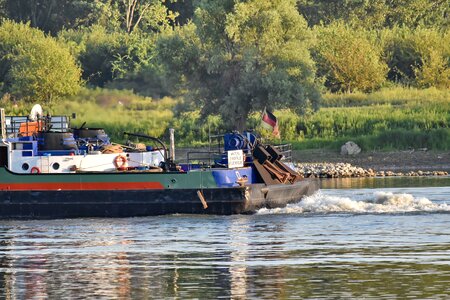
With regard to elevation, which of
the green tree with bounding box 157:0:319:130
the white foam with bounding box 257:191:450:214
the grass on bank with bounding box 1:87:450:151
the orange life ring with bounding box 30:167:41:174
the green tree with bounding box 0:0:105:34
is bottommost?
the white foam with bounding box 257:191:450:214

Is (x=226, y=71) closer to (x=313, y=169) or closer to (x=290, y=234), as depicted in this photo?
(x=313, y=169)

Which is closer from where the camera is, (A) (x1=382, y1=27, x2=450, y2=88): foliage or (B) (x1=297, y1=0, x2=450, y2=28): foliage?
(A) (x1=382, y1=27, x2=450, y2=88): foliage

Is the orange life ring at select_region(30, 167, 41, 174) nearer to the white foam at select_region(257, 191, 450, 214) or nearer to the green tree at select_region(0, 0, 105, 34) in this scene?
the white foam at select_region(257, 191, 450, 214)

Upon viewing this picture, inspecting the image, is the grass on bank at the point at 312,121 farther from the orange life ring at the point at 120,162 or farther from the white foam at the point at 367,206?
the white foam at the point at 367,206

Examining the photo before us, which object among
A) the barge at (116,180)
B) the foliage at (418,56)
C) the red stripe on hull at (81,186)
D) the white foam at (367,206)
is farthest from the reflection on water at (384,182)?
the foliage at (418,56)

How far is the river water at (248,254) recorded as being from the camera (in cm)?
2773

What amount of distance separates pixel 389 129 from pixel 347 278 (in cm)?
4436

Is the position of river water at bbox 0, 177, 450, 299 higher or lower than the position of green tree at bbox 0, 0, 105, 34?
lower

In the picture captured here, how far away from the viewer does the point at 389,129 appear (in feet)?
238

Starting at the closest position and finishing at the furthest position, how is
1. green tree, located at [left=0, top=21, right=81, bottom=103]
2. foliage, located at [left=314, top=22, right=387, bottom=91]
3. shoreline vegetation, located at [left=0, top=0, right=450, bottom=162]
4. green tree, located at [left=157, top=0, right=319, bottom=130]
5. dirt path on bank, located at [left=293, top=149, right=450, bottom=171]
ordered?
dirt path on bank, located at [left=293, top=149, right=450, bottom=171] → green tree, located at [left=157, top=0, right=319, bottom=130] → shoreline vegetation, located at [left=0, top=0, right=450, bottom=162] → green tree, located at [left=0, top=21, right=81, bottom=103] → foliage, located at [left=314, top=22, right=387, bottom=91]

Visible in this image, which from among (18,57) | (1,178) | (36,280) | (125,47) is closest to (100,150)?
(1,178)

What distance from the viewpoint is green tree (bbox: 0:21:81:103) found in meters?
82.3

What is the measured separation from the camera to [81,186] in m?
42.9

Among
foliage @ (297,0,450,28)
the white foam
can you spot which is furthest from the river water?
foliage @ (297,0,450,28)
